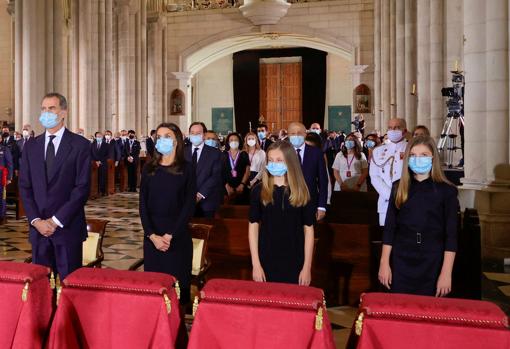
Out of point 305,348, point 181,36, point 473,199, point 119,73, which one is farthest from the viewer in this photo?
point 181,36

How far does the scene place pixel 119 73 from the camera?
28.9m

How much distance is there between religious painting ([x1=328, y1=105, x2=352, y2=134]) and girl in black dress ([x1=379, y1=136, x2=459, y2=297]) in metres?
34.7

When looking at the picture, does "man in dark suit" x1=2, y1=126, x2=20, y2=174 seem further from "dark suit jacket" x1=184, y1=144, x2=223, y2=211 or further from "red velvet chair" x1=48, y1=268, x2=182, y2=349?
"red velvet chair" x1=48, y1=268, x2=182, y2=349

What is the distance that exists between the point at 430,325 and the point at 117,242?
8.24m

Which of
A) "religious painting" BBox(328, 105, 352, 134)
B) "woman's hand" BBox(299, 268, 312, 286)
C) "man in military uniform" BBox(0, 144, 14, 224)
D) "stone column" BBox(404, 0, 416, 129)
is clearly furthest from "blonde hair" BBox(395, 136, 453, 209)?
"religious painting" BBox(328, 105, 352, 134)

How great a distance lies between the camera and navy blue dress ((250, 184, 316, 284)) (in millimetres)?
3834

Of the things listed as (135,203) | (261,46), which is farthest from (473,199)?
(261,46)

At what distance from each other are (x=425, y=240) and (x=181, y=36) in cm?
3161

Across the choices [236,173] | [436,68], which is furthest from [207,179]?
[436,68]

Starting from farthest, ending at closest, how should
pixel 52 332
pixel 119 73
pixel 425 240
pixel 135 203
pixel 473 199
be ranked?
pixel 119 73, pixel 135 203, pixel 473 199, pixel 425 240, pixel 52 332

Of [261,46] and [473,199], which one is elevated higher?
[261,46]

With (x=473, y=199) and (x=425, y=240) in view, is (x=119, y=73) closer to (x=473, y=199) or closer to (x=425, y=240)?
(x=473, y=199)

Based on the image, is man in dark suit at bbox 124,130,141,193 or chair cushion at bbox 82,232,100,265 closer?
chair cushion at bbox 82,232,100,265

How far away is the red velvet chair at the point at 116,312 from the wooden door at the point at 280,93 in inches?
1457
